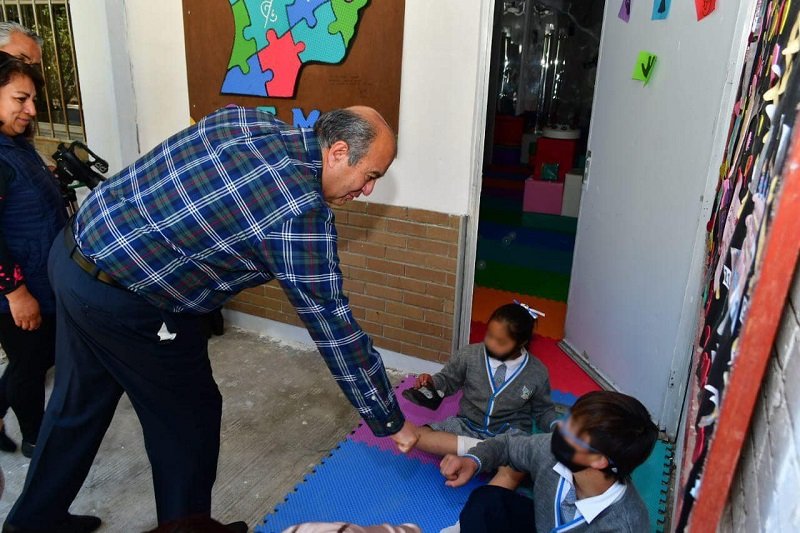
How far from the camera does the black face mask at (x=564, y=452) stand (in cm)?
157

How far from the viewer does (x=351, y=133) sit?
163cm

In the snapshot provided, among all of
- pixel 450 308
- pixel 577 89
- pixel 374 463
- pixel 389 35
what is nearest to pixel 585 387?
pixel 450 308

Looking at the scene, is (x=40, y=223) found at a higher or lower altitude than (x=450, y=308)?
higher

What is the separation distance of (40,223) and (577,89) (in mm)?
8514

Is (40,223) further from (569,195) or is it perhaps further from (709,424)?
(569,195)

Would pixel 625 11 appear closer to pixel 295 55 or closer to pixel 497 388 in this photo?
pixel 295 55

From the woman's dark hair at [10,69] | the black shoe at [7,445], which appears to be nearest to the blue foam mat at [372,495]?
the black shoe at [7,445]

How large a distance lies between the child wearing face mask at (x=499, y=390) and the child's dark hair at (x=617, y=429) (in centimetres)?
83

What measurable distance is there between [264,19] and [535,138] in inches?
255

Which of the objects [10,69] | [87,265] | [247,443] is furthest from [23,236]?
[247,443]

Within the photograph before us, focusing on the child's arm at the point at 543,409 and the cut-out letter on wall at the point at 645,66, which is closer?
the child's arm at the point at 543,409

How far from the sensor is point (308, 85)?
3174 mm

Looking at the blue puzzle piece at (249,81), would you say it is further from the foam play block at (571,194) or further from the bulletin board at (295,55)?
the foam play block at (571,194)

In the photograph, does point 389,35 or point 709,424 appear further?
point 389,35
